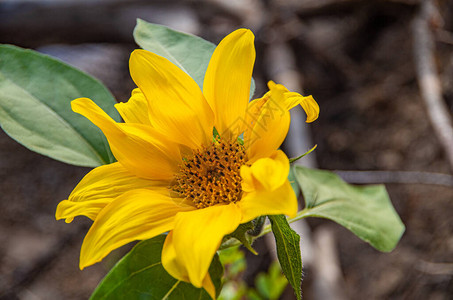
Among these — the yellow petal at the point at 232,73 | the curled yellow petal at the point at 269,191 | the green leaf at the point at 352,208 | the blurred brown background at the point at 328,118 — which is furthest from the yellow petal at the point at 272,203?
the blurred brown background at the point at 328,118

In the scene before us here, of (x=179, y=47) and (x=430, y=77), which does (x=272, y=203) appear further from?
(x=430, y=77)

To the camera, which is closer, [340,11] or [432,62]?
[432,62]

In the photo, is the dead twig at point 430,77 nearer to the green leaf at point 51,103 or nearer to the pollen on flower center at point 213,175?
the pollen on flower center at point 213,175

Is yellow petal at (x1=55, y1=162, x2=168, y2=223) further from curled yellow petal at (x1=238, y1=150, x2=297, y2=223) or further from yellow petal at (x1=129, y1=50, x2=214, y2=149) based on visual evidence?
curled yellow petal at (x1=238, y1=150, x2=297, y2=223)

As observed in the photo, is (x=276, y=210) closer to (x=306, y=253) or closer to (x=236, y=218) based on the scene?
(x=236, y=218)

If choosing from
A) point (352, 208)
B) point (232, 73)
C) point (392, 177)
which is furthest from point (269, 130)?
point (392, 177)

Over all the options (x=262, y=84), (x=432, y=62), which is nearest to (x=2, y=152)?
(x=262, y=84)

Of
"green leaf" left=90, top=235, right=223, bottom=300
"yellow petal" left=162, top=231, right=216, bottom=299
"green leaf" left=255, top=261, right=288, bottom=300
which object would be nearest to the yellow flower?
"yellow petal" left=162, top=231, right=216, bottom=299
